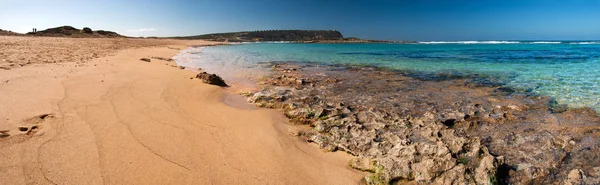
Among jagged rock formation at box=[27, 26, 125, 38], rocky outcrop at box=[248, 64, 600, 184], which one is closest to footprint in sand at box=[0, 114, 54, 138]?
rocky outcrop at box=[248, 64, 600, 184]

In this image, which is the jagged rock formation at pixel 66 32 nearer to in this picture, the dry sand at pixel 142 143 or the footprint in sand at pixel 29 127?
the dry sand at pixel 142 143

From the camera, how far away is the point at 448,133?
12.8 feet

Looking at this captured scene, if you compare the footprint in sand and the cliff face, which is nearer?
the footprint in sand

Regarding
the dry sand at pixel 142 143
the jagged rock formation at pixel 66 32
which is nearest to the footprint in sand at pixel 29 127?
the dry sand at pixel 142 143

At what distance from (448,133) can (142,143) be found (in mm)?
3936

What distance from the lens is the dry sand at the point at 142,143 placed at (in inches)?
104

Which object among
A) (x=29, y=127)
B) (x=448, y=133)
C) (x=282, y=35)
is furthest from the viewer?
(x=282, y=35)

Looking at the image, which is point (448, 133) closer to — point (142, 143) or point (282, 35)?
point (142, 143)

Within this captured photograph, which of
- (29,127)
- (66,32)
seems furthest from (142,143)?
(66,32)

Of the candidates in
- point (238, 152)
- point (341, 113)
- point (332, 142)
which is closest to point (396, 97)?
point (341, 113)

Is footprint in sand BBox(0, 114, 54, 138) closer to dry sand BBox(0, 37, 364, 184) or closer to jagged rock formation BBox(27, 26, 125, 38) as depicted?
dry sand BBox(0, 37, 364, 184)

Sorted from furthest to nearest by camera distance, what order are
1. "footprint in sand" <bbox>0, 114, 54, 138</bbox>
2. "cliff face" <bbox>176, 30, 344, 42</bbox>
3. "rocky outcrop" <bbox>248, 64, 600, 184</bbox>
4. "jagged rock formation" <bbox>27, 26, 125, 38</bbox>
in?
1. "cliff face" <bbox>176, 30, 344, 42</bbox>
2. "jagged rock formation" <bbox>27, 26, 125, 38</bbox>
3. "footprint in sand" <bbox>0, 114, 54, 138</bbox>
4. "rocky outcrop" <bbox>248, 64, 600, 184</bbox>

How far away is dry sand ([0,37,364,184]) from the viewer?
8.70 feet

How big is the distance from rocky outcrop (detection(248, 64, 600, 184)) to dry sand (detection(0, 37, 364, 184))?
463 mm
